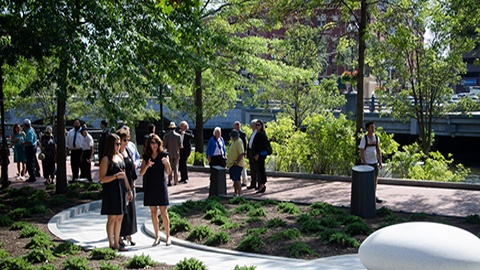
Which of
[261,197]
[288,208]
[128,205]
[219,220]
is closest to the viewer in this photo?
[128,205]

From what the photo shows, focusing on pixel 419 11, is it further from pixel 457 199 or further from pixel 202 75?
pixel 457 199

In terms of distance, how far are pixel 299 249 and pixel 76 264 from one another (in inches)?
119

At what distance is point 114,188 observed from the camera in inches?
340

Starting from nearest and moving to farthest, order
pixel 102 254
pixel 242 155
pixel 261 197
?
pixel 102 254
pixel 242 155
pixel 261 197

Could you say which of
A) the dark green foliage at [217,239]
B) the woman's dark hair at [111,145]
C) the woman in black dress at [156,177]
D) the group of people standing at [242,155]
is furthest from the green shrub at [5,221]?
the group of people standing at [242,155]

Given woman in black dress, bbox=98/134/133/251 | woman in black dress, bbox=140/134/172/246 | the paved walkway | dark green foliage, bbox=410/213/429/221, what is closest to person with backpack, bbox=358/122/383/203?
the paved walkway

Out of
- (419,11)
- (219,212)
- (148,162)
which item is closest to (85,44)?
(148,162)

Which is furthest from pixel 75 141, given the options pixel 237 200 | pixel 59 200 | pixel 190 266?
pixel 190 266

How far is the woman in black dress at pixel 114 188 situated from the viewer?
848 cm

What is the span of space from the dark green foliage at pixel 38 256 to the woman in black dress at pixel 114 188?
105 cm

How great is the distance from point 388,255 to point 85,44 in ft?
23.3

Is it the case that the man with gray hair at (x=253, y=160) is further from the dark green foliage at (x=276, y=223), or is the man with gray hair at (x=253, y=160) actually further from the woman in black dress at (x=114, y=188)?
the woman in black dress at (x=114, y=188)

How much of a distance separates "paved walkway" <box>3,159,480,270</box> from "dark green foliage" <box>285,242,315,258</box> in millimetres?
256

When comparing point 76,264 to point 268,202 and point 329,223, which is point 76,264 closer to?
point 329,223
